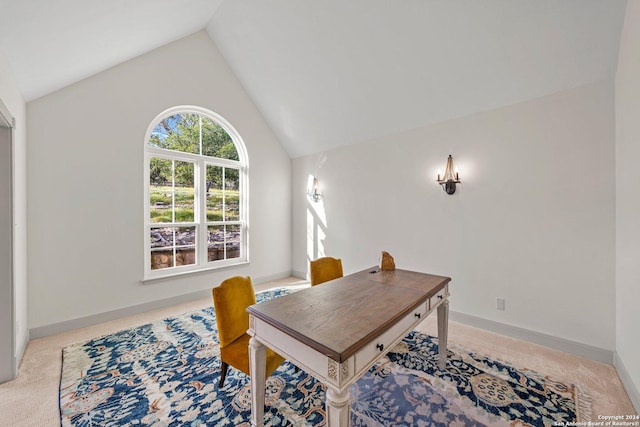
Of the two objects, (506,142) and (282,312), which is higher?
(506,142)

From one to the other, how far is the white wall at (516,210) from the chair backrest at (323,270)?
140 centimetres

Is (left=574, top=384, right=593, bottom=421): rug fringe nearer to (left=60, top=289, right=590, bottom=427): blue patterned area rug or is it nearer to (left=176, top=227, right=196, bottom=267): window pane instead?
(left=60, top=289, right=590, bottom=427): blue patterned area rug

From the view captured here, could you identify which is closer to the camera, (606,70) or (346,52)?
(606,70)

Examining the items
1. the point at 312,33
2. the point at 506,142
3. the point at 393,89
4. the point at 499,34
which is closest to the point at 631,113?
the point at 506,142

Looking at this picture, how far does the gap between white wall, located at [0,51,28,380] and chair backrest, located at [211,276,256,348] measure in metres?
1.77

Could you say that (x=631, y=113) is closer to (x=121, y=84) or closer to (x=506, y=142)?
(x=506, y=142)

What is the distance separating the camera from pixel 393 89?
3.22 meters

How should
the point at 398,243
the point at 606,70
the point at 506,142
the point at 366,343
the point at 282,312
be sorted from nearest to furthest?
the point at 366,343
the point at 282,312
the point at 606,70
the point at 506,142
the point at 398,243

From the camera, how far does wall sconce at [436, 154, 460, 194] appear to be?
3.13 m

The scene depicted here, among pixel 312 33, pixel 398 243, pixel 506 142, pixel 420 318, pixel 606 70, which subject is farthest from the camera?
→ pixel 398 243

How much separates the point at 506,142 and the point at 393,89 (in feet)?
4.59

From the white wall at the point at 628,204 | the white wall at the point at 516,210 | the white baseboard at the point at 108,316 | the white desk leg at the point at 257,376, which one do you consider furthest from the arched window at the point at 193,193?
the white wall at the point at 628,204

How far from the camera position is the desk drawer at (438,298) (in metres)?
1.88

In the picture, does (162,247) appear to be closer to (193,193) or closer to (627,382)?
(193,193)
